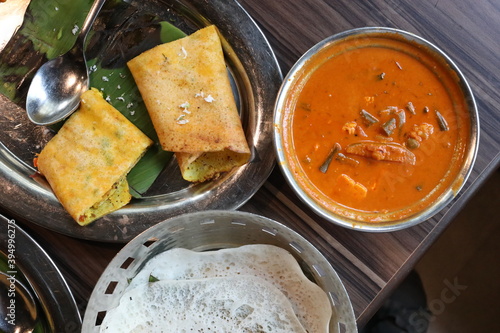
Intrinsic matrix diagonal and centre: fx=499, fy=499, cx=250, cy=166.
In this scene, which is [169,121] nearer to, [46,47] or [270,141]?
[270,141]

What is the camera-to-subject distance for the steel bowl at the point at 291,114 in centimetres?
144

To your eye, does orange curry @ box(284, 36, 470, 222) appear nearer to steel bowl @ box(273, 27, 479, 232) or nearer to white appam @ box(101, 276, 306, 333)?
steel bowl @ box(273, 27, 479, 232)

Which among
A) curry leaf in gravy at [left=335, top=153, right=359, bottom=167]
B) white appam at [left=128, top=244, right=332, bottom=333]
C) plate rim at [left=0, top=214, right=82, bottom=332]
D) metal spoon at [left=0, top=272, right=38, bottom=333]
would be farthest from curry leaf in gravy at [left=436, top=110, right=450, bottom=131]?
metal spoon at [left=0, top=272, right=38, bottom=333]

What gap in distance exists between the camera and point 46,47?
5.20 feet

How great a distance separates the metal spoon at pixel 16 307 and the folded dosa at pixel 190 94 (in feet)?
2.00

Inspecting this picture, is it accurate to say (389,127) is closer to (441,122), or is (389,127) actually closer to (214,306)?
(441,122)

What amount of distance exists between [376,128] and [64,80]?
96cm

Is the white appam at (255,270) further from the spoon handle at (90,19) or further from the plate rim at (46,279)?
the spoon handle at (90,19)

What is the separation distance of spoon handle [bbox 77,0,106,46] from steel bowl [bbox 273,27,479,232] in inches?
24.6

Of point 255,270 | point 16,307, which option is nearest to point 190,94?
point 255,270

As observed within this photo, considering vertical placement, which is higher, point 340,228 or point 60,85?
point 340,228

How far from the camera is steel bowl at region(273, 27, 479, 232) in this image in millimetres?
1442

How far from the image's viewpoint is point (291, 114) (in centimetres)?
147

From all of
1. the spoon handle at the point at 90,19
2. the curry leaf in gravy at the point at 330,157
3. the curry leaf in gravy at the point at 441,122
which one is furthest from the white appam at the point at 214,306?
the spoon handle at the point at 90,19
